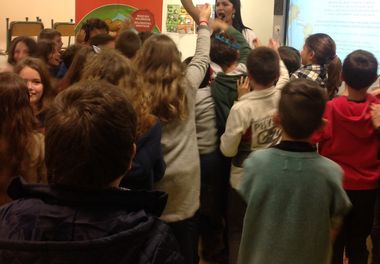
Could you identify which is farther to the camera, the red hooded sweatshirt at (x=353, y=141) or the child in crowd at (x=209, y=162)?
the child in crowd at (x=209, y=162)

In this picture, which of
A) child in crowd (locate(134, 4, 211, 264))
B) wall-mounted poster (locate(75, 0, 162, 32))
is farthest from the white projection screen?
child in crowd (locate(134, 4, 211, 264))

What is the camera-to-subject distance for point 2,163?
4.91 ft

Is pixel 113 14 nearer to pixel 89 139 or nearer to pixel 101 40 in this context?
pixel 101 40

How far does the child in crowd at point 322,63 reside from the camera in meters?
2.92

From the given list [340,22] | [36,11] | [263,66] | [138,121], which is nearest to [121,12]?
[340,22]

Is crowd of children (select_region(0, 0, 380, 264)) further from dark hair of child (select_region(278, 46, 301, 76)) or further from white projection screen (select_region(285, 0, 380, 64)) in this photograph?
white projection screen (select_region(285, 0, 380, 64))

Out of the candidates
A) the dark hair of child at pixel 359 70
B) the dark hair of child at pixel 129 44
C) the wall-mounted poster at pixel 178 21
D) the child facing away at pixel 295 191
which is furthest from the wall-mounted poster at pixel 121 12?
the child facing away at pixel 295 191

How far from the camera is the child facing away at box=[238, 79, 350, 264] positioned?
1.64 metres

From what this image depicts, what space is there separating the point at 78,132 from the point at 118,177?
0.45 feet

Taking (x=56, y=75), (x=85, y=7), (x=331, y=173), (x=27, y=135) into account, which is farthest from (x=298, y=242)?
(x=85, y=7)

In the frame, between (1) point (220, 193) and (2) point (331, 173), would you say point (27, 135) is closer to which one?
(2) point (331, 173)

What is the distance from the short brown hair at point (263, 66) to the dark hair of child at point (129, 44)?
762 mm

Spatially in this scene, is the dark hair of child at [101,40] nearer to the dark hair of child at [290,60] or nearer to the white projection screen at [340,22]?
the dark hair of child at [290,60]

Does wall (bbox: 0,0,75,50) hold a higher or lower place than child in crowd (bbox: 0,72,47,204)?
higher
